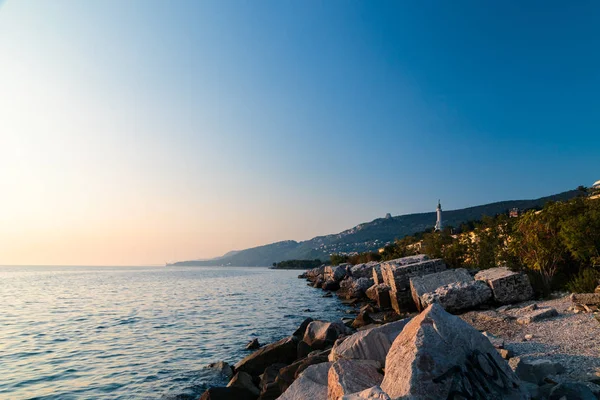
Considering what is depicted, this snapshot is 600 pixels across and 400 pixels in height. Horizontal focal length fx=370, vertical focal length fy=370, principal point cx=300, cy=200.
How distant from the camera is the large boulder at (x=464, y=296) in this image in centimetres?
1456

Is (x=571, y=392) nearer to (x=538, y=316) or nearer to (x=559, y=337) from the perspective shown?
(x=559, y=337)

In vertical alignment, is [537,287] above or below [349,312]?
above

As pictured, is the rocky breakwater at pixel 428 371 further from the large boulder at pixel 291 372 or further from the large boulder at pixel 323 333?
the large boulder at pixel 323 333

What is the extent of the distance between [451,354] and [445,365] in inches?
8.0

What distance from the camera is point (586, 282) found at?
1333cm

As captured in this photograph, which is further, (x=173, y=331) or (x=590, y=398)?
(x=173, y=331)

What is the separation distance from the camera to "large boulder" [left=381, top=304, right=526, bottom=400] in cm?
424

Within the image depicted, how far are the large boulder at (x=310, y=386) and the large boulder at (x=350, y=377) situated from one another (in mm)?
542

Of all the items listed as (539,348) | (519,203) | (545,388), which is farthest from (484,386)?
(519,203)

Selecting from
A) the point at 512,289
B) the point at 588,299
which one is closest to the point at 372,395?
the point at 588,299

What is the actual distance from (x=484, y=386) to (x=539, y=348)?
182 inches

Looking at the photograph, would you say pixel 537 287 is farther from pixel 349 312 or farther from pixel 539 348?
pixel 349 312


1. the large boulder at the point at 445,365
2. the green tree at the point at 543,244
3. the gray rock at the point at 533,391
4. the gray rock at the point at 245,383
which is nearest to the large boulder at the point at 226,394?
the gray rock at the point at 245,383

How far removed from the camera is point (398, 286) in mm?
19594
